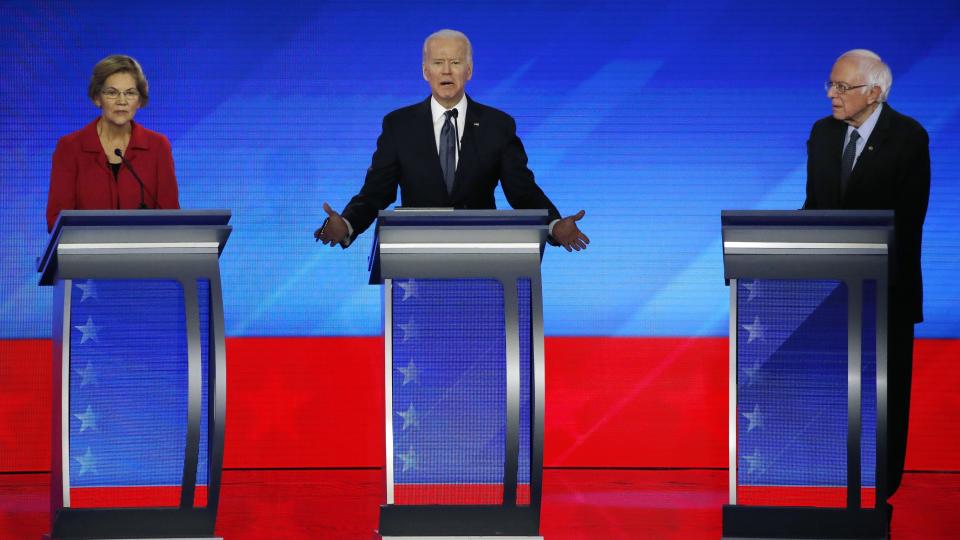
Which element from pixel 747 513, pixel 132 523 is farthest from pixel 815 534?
pixel 132 523

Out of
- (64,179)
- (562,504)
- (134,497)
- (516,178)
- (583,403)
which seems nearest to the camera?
(134,497)

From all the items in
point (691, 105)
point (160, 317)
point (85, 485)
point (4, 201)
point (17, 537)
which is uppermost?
point (691, 105)

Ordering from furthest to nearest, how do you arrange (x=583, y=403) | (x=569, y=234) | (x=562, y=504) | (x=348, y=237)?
(x=583, y=403) → (x=562, y=504) → (x=348, y=237) → (x=569, y=234)

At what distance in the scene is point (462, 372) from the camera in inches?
137

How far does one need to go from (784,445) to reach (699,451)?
208cm

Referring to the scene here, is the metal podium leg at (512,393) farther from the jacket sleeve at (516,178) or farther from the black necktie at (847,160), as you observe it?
the black necktie at (847,160)

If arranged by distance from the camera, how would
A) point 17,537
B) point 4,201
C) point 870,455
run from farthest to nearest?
point 4,201 < point 17,537 < point 870,455

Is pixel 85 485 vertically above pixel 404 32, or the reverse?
pixel 404 32

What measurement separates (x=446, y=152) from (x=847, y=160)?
1173mm

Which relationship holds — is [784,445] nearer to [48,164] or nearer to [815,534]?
[815,534]

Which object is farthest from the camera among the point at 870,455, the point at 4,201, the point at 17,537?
the point at 4,201

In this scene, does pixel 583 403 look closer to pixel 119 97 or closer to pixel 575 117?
pixel 575 117

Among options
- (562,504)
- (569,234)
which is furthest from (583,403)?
(569,234)

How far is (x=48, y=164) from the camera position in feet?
17.7
